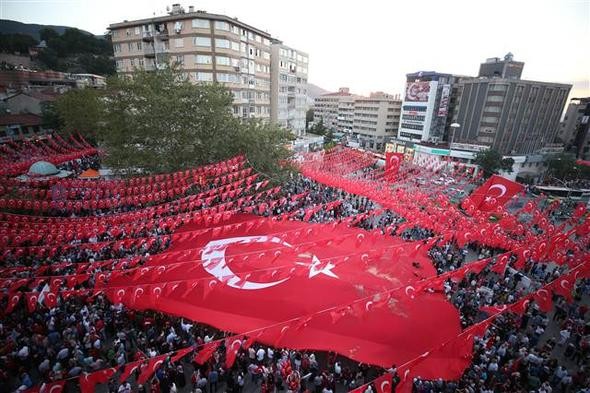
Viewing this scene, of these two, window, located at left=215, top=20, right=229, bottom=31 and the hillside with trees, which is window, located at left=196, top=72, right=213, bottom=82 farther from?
the hillside with trees

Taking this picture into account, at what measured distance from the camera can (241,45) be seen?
4134cm

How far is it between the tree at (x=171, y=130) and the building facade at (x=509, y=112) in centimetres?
4730

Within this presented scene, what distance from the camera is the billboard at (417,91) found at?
209 ft

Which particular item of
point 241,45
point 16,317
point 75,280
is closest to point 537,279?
point 75,280

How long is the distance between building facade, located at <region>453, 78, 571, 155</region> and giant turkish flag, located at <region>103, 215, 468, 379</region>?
1860 inches

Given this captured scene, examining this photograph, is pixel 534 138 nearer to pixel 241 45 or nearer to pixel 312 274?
pixel 241 45

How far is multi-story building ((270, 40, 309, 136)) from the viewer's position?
50.3 m

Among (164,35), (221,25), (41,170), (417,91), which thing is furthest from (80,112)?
(417,91)

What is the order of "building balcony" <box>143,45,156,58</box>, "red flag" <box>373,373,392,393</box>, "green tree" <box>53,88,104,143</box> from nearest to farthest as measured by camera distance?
"red flag" <box>373,373,392,393</box> → "building balcony" <box>143,45,156,58</box> → "green tree" <box>53,88,104,143</box>

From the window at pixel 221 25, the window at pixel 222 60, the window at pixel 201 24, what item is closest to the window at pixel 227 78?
the window at pixel 222 60

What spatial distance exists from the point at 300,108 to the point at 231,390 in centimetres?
5440

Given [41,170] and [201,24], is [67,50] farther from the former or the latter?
[41,170]

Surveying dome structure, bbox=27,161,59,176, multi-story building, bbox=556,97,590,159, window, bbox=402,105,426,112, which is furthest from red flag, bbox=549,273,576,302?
multi-story building, bbox=556,97,590,159

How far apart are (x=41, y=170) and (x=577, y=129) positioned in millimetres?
94158
